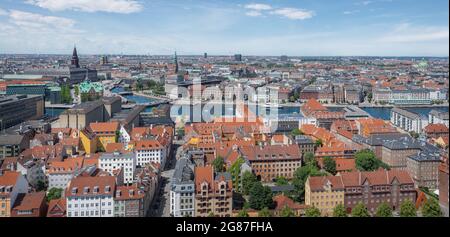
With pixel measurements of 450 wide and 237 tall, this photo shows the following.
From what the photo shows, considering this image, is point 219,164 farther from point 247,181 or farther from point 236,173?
point 247,181

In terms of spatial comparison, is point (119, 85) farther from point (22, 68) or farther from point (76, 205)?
point (76, 205)

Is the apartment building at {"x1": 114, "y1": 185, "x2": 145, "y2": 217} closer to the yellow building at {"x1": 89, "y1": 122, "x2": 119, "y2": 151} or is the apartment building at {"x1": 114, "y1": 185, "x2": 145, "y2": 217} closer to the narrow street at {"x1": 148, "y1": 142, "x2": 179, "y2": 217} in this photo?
the narrow street at {"x1": 148, "y1": 142, "x2": 179, "y2": 217}

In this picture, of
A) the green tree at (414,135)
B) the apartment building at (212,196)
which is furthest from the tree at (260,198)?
the green tree at (414,135)

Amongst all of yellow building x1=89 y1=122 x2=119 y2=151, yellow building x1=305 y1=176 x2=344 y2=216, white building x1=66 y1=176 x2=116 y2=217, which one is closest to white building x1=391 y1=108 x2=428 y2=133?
yellow building x1=305 y1=176 x2=344 y2=216

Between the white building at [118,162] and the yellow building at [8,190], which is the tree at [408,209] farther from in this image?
the yellow building at [8,190]
